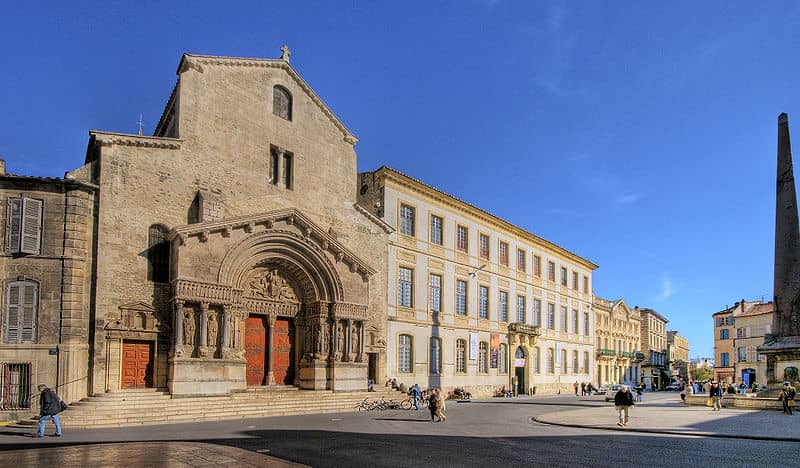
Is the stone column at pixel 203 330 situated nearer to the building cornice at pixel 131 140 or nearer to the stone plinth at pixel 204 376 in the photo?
the stone plinth at pixel 204 376

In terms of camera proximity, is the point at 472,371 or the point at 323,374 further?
the point at 472,371

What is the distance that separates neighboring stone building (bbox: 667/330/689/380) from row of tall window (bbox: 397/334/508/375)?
67.6 m

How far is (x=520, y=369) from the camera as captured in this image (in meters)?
45.8

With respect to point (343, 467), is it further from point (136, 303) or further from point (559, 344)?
point (559, 344)

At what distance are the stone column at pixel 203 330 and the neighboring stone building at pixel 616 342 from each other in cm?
4388

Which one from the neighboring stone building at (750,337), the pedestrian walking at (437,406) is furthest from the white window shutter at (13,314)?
the neighboring stone building at (750,337)

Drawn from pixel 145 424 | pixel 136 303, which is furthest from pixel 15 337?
pixel 145 424

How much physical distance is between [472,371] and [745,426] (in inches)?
836

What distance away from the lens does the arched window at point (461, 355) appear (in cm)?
3847

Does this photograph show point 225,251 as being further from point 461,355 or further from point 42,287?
point 461,355

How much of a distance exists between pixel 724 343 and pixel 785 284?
223 ft

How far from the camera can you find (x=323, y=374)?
27.4 m

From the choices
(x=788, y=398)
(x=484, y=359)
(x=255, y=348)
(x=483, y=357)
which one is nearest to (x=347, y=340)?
(x=255, y=348)

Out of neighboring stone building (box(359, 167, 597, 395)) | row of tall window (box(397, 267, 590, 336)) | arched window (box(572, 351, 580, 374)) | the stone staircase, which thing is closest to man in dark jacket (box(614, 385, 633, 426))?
the stone staircase
